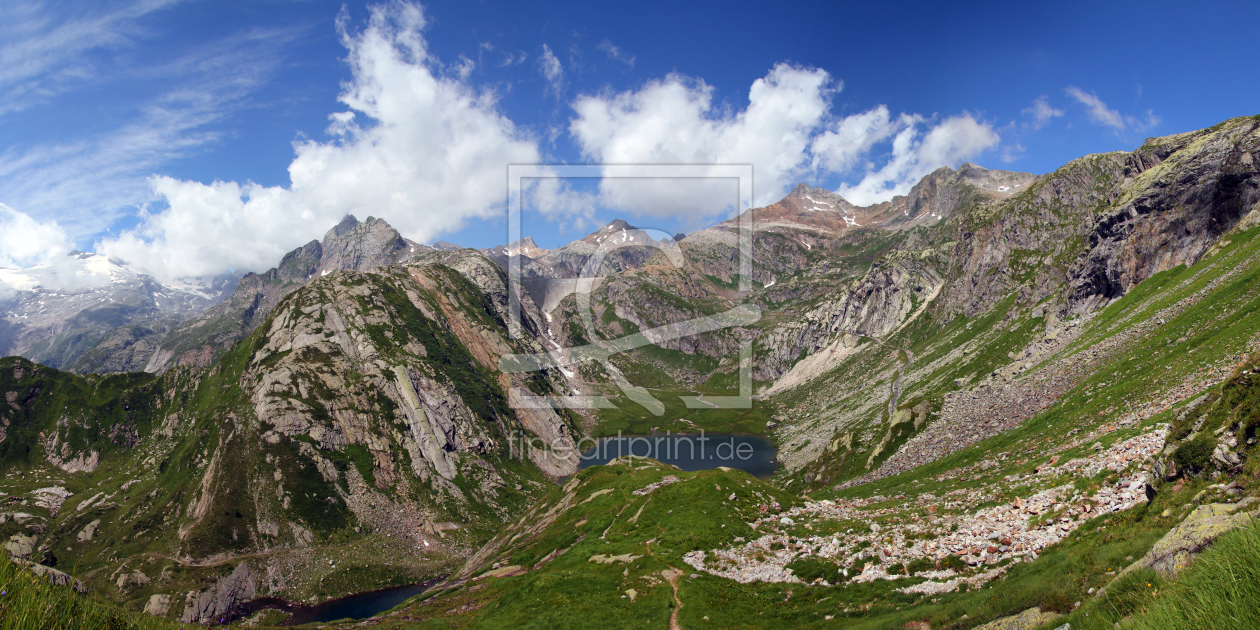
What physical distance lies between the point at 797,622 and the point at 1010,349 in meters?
122

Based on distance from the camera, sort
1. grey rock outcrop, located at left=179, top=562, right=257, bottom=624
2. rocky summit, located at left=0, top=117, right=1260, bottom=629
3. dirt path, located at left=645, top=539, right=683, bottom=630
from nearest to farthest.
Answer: rocky summit, located at left=0, top=117, right=1260, bottom=629 < dirt path, located at left=645, top=539, right=683, bottom=630 < grey rock outcrop, located at left=179, top=562, right=257, bottom=624

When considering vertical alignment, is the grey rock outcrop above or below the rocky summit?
below

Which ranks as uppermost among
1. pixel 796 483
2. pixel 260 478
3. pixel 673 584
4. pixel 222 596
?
pixel 673 584

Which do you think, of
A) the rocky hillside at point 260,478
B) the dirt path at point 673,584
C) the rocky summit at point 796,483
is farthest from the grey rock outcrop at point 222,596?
the dirt path at point 673,584

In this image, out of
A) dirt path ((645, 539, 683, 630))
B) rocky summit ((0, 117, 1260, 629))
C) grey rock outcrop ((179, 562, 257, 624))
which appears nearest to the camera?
rocky summit ((0, 117, 1260, 629))

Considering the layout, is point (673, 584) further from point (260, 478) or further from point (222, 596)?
point (260, 478)

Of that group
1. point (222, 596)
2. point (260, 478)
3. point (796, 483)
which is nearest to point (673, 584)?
point (796, 483)

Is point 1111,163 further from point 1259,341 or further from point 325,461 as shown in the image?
point 325,461

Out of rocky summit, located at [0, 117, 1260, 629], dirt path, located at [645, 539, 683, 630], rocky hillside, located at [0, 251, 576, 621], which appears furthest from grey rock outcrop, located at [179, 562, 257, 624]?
dirt path, located at [645, 539, 683, 630]

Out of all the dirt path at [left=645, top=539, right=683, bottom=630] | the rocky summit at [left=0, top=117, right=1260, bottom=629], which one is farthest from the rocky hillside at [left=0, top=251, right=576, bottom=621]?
the dirt path at [left=645, top=539, right=683, bottom=630]

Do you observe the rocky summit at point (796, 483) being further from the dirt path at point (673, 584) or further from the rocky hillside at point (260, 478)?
the rocky hillside at point (260, 478)

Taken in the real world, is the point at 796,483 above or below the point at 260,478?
below

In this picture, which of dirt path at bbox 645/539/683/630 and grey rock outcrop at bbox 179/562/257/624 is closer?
dirt path at bbox 645/539/683/630

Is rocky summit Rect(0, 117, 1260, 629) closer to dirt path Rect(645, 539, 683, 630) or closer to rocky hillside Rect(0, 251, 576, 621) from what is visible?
dirt path Rect(645, 539, 683, 630)
